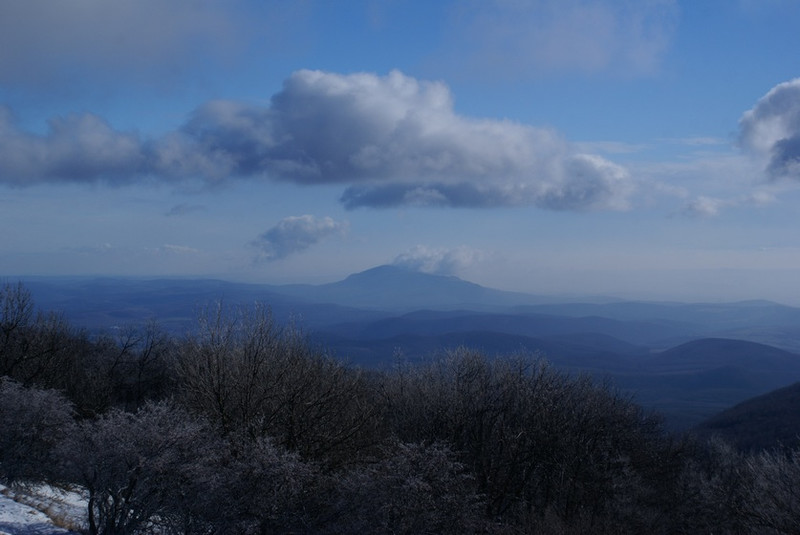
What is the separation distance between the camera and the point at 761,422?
113 metres

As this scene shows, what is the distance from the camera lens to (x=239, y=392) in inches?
1001

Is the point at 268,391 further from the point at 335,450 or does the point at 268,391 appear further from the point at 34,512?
the point at 34,512

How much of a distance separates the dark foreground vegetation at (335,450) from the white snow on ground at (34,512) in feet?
3.16

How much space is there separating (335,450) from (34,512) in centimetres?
1147

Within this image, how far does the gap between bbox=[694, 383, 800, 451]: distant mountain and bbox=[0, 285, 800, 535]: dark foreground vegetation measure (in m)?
56.8

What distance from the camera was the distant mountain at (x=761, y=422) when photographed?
93.7 metres

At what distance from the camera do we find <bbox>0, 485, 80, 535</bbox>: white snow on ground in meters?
18.1

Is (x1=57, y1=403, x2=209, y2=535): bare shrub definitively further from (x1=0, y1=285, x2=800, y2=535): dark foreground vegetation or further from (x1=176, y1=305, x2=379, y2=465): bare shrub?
(x1=176, y1=305, x2=379, y2=465): bare shrub

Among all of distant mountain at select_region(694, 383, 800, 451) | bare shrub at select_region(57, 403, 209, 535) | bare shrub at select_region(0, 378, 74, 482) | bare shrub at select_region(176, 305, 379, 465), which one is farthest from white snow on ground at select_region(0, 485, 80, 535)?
distant mountain at select_region(694, 383, 800, 451)

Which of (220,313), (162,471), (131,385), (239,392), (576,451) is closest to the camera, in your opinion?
(162,471)

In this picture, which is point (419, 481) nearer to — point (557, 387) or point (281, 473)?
point (281, 473)

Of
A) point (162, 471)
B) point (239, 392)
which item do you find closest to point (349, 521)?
point (162, 471)

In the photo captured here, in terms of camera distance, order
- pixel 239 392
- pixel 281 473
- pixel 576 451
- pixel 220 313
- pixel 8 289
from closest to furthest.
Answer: pixel 281 473
pixel 239 392
pixel 220 313
pixel 576 451
pixel 8 289

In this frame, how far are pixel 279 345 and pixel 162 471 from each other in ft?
37.0
